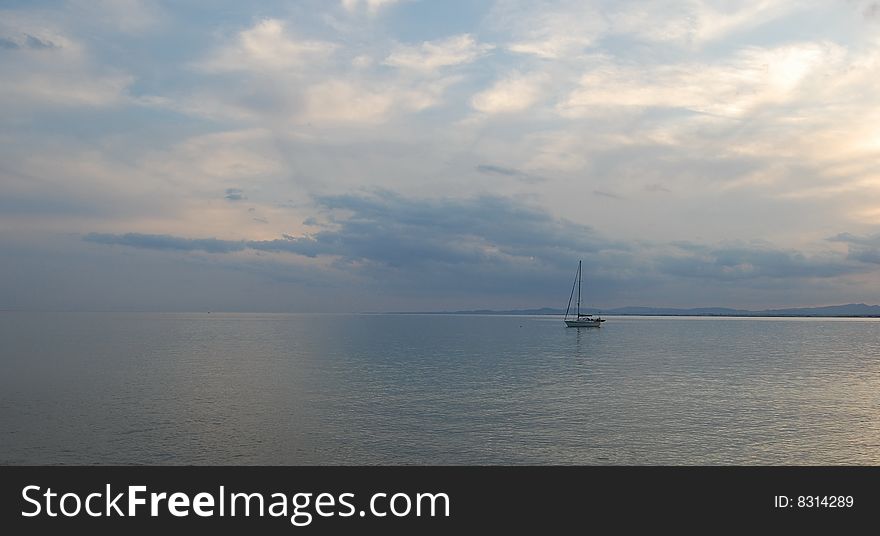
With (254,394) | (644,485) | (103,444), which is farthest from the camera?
(254,394)

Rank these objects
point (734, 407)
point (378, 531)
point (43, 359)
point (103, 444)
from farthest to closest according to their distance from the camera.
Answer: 1. point (43, 359)
2. point (734, 407)
3. point (103, 444)
4. point (378, 531)

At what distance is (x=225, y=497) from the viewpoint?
17.3 metres

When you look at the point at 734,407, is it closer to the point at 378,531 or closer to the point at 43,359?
the point at 378,531

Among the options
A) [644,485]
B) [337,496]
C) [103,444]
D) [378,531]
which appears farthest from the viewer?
[103,444]

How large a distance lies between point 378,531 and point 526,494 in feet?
19.9

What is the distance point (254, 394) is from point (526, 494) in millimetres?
45802

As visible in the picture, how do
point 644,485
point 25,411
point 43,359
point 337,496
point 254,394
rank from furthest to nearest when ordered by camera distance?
point 43,359 < point 254,394 < point 25,411 < point 644,485 < point 337,496

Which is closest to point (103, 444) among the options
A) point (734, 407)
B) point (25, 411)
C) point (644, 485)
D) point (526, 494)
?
point (25, 411)

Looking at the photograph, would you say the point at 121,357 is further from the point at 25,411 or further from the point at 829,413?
the point at 829,413

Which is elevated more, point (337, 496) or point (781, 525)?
point (337, 496)

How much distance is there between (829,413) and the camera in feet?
167

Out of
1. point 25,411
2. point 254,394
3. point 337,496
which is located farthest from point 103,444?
point 337,496

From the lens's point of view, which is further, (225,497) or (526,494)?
(526,494)

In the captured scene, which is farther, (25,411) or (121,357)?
(121,357)
